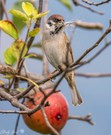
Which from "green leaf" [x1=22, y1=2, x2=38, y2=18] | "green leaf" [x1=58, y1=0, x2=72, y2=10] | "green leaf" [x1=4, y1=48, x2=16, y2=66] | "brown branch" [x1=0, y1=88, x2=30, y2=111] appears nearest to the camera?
"brown branch" [x1=0, y1=88, x2=30, y2=111]

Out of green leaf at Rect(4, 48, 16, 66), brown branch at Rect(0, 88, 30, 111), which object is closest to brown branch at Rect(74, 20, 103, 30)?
brown branch at Rect(0, 88, 30, 111)

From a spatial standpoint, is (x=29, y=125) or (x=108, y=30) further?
(x=29, y=125)

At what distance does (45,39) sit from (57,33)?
0.39 feet

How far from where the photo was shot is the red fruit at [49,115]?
1.96 meters

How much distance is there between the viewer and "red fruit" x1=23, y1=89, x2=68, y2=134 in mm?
1956

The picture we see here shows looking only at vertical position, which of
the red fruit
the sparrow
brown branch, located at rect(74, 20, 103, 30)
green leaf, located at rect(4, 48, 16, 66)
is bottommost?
the red fruit

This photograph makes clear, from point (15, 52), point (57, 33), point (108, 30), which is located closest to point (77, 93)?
point (57, 33)

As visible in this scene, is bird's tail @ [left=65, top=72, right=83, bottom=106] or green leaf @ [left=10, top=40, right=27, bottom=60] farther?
bird's tail @ [left=65, top=72, right=83, bottom=106]

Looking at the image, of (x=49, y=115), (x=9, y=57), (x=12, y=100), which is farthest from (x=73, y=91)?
(x=12, y=100)

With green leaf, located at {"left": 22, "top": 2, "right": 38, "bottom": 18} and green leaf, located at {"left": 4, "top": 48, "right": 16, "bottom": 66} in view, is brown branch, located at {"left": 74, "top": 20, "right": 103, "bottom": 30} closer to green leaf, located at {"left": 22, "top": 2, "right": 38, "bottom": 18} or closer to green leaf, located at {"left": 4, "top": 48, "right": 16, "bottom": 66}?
green leaf, located at {"left": 22, "top": 2, "right": 38, "bottom": 18}

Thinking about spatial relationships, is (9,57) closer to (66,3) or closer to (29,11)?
(29,11)

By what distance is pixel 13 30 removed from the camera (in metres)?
1.81

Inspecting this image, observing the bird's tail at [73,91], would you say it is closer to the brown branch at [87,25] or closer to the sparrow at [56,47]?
the sparrow at [56,47]

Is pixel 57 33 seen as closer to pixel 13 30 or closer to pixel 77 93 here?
pixel 77 93
